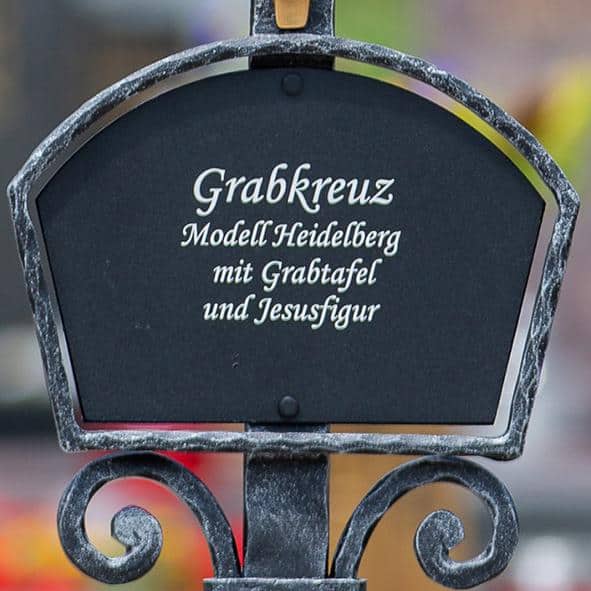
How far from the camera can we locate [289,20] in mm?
1354

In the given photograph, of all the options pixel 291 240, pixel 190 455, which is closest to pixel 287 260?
pixel 291 240

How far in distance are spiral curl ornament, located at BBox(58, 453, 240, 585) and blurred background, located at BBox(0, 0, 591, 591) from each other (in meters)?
1.22

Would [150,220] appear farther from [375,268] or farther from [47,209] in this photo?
[375,268]

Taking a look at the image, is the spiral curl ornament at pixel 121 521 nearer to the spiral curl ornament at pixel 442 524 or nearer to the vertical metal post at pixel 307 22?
the spiral curl ornament at pixel 442 524

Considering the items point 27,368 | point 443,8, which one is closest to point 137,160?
point 443,8

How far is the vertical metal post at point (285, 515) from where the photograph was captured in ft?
4.48

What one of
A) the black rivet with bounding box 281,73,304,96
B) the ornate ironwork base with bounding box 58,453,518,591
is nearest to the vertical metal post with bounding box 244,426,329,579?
the ornate ironwork base with bounding box 58,453,518,591

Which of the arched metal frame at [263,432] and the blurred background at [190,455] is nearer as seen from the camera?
the arched metal frame at [263,432]

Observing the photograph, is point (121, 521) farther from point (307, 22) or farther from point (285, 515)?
point (307, 22)

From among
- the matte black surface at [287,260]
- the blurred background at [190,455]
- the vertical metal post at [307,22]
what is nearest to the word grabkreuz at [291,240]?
the matte black surface at [287,260]

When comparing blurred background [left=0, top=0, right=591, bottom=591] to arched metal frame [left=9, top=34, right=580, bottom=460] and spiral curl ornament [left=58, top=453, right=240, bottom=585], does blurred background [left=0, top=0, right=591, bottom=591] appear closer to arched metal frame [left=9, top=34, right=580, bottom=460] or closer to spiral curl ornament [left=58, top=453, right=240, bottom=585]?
arched metal frame [left=9, top=34, right=580, bottom=460]

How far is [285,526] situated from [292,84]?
0.37 meters

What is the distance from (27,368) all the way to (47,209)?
1.98m

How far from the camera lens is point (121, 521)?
1330 millimetres
